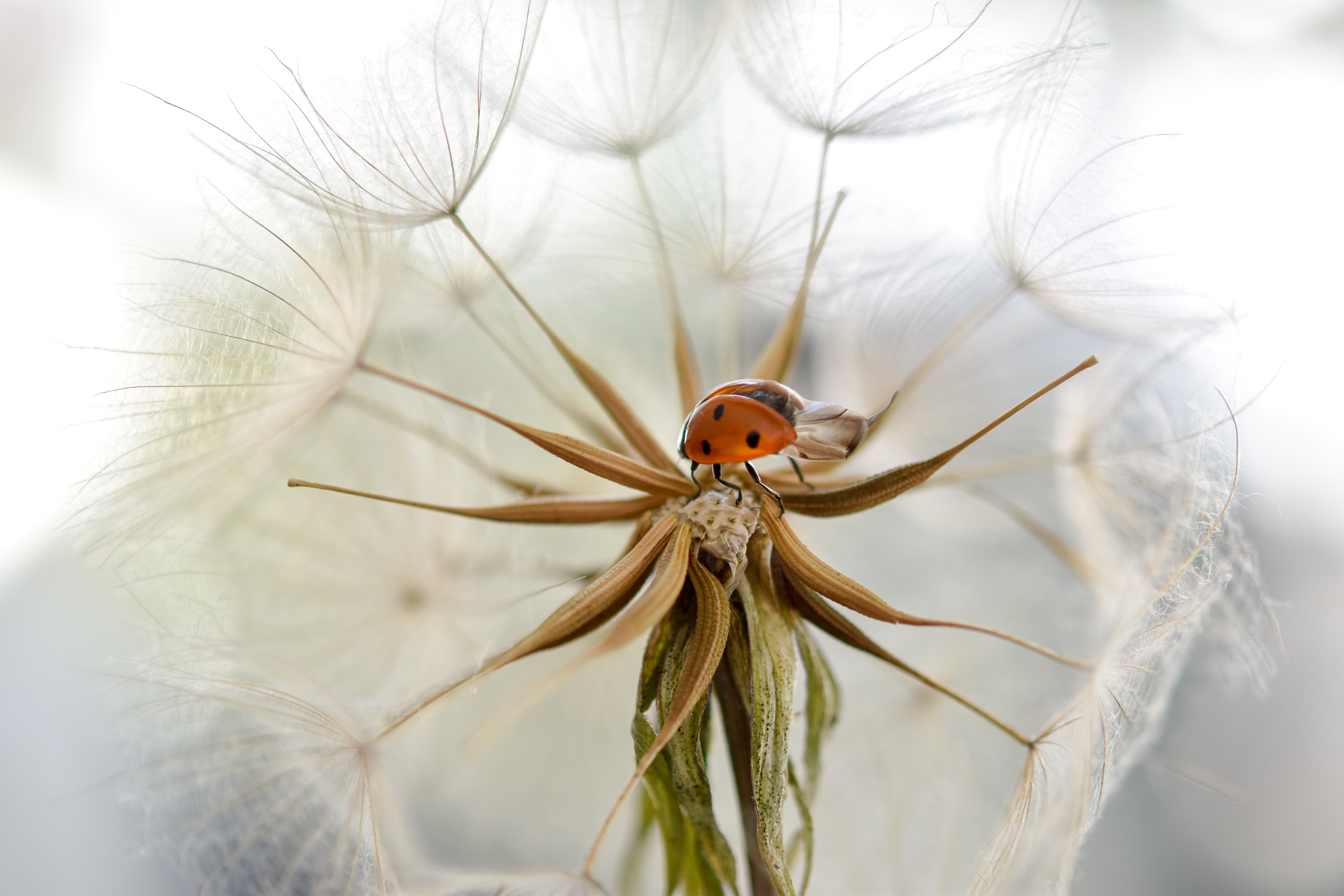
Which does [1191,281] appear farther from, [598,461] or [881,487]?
[598,461]

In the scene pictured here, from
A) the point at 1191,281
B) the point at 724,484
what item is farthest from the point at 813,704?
the point at 1191,281

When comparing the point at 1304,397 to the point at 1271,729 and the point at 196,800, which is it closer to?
the point at 1271,729

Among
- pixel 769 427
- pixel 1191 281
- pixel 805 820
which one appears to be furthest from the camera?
pixel 1191 281

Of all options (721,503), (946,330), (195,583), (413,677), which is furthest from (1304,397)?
(195,583)

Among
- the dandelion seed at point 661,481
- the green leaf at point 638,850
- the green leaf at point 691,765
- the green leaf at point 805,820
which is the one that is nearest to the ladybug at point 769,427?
the dandelion seed at point 661,481

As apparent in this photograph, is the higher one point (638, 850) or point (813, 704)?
point (813, 704)

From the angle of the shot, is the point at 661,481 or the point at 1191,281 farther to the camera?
the point at 1191,281
